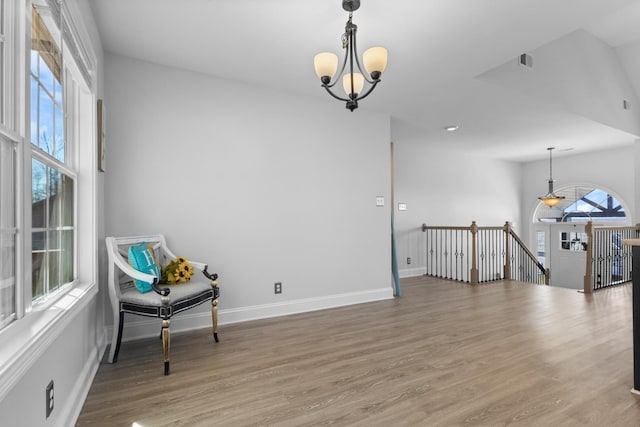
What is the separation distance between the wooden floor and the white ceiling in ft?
8.49

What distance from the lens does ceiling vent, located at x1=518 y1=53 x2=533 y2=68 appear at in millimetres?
3799

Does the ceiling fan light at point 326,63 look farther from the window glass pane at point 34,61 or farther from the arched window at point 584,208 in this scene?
the arched window at point 584,208

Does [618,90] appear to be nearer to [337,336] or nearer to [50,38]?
[337,336]

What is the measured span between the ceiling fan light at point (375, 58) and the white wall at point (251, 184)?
1.68m

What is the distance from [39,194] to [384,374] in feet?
7.56

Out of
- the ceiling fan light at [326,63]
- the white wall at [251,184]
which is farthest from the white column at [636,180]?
the ceiling fan light at [326,63]

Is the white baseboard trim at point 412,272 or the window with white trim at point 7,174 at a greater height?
the window with white trim at point 7,174

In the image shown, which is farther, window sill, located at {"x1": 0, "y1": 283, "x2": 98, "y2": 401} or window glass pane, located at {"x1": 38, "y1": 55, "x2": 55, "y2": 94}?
window glass pane, located at {"x1": 38, "y1": 55, "x2": 55, "y2": 94}

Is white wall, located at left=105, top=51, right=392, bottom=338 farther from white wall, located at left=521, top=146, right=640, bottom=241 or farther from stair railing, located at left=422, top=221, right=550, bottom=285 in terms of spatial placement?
white wall, located at left=521, top=146, right=640, bottom=241

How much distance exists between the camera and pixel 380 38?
264cm

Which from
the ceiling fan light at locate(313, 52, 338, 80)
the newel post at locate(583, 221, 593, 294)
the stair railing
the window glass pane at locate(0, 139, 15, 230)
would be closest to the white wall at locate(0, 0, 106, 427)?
the window glass pane at locate(0, 139, 15, 230)

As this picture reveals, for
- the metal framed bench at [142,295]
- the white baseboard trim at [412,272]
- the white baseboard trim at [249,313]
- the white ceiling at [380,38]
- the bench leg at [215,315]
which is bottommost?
the white baseboard trim at [412,272]

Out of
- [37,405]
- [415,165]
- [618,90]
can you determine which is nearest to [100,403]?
[37,405]

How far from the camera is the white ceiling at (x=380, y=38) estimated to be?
2.28 metres
